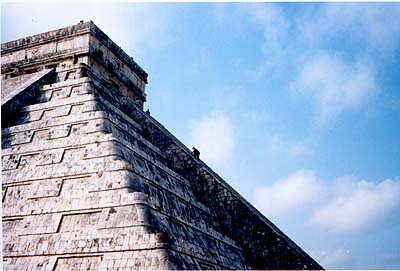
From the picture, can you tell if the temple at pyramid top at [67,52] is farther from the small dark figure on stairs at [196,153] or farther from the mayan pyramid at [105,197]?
the small dark figure on stairs at [196,153]

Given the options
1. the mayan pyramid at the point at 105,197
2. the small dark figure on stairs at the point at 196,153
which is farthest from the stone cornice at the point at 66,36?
the small dark figure on stairs at the point at 196,153

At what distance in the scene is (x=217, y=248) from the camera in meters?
6.89

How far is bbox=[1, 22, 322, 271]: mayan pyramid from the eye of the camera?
5168mm

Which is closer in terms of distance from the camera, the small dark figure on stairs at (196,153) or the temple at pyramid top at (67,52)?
the small dark figure on stairs at (196,153)

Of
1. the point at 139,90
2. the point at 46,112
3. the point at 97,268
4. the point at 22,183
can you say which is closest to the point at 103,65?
the point at 139,90

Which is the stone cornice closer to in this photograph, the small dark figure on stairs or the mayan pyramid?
the mayan pyramid

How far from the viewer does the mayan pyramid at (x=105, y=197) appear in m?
5.17

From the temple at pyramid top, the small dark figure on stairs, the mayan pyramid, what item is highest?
the temple at pyramid top

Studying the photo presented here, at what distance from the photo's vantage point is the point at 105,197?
18.6 feet

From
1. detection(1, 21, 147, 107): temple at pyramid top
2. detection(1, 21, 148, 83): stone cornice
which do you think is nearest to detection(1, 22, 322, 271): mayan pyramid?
detection(1, 21, 147, 107): temple at pyramid top

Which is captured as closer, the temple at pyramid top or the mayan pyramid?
the mayan pyramid

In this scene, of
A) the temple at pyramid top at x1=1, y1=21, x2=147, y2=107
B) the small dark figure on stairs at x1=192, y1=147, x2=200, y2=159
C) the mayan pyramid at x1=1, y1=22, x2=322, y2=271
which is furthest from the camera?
the temple at pyramid top at x1=1, y1=21, x2=147, y2=107

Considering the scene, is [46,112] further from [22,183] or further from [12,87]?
[12,87]

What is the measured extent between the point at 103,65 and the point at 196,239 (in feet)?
21.4
